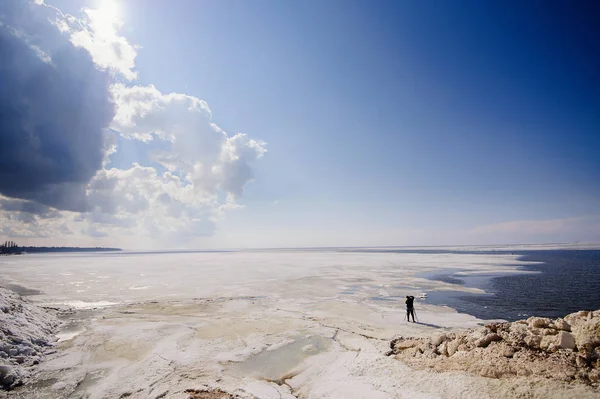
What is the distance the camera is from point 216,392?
7.27m

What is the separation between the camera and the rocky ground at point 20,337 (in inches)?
328

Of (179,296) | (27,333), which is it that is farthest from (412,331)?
(179,296)

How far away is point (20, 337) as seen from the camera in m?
10.3

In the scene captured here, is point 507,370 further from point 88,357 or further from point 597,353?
point 88,357

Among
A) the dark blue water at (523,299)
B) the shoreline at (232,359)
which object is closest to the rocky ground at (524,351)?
the shoreline at (232,359)

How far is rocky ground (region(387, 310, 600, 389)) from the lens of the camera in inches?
243

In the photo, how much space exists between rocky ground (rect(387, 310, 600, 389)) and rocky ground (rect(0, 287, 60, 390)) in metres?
11.2

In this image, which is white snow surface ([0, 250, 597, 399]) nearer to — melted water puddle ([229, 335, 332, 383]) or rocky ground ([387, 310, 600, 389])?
melted water puddle ([229, 335, 332, 383])

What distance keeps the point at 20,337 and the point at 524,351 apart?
15.8m

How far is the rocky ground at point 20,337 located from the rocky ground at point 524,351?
1123 cm

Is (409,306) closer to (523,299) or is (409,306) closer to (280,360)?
(280,360)

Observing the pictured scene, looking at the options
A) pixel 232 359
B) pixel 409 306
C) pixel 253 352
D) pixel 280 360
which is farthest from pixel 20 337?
pixel 409 306

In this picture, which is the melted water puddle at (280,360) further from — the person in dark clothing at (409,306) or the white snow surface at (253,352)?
the person in dark clothing at (409,306)

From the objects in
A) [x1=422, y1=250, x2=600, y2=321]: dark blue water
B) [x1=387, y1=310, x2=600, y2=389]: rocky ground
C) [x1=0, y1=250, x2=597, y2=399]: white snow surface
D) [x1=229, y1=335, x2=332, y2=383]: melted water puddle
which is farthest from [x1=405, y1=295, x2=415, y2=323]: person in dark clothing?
[x1=387, y1=310, x2=600, y2=389]: rocky ground
